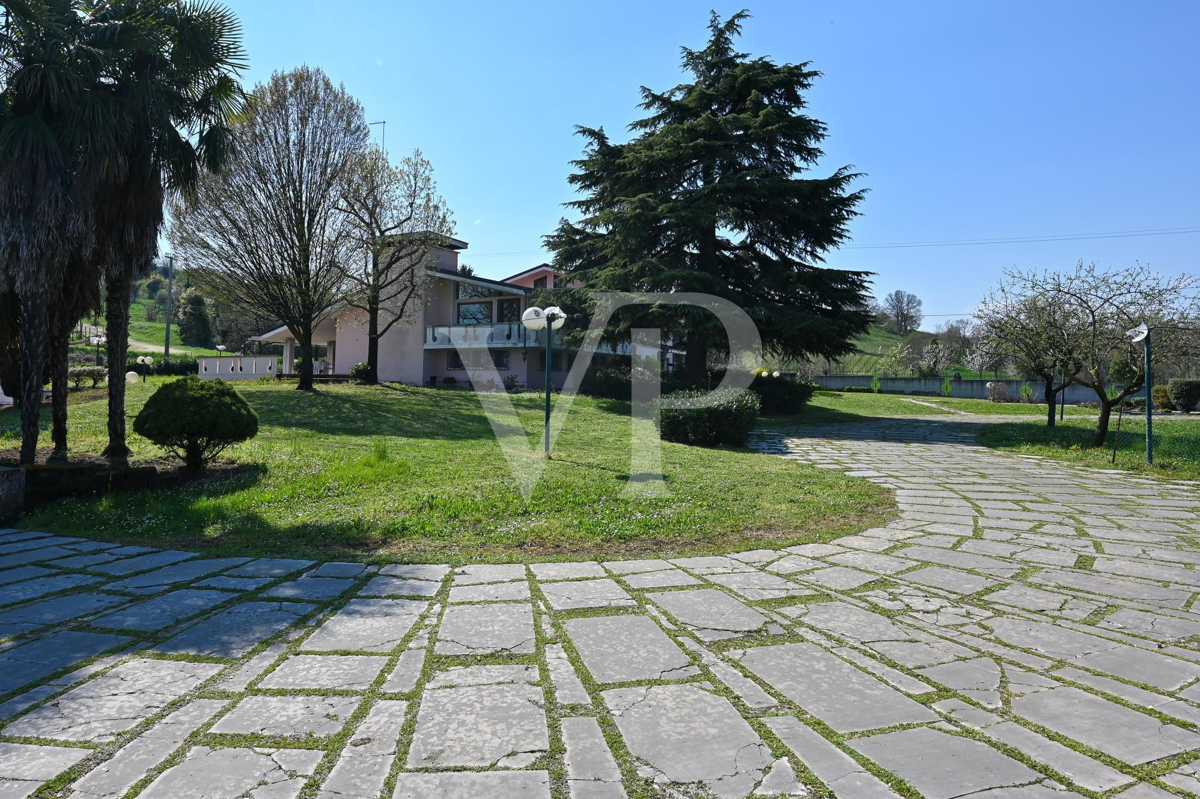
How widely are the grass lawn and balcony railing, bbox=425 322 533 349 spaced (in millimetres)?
16455

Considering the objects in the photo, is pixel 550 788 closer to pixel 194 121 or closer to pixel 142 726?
pixel 142 726

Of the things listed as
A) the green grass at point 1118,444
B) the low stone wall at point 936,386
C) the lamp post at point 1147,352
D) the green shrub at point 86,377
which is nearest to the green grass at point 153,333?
the green shrub at point 86,377

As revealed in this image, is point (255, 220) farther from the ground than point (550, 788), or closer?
farther from the ground

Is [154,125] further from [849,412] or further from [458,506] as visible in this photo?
[849,412]

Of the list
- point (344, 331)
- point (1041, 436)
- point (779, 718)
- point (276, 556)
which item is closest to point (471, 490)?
point (276, 556)

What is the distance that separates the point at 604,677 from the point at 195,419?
7.07 metres

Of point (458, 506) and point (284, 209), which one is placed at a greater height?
point (284, 209)

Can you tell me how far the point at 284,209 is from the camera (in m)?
18.9

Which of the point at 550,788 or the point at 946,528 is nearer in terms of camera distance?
the point at 550,788

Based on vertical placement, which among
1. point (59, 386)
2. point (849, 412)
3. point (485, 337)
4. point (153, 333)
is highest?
point (153, 333)

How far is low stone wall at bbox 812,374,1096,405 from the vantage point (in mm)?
36906

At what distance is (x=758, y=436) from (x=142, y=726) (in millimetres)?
14068

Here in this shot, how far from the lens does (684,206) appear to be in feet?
60.6

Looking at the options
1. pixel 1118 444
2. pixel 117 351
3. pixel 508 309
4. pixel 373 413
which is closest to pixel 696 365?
pixel 373 413
